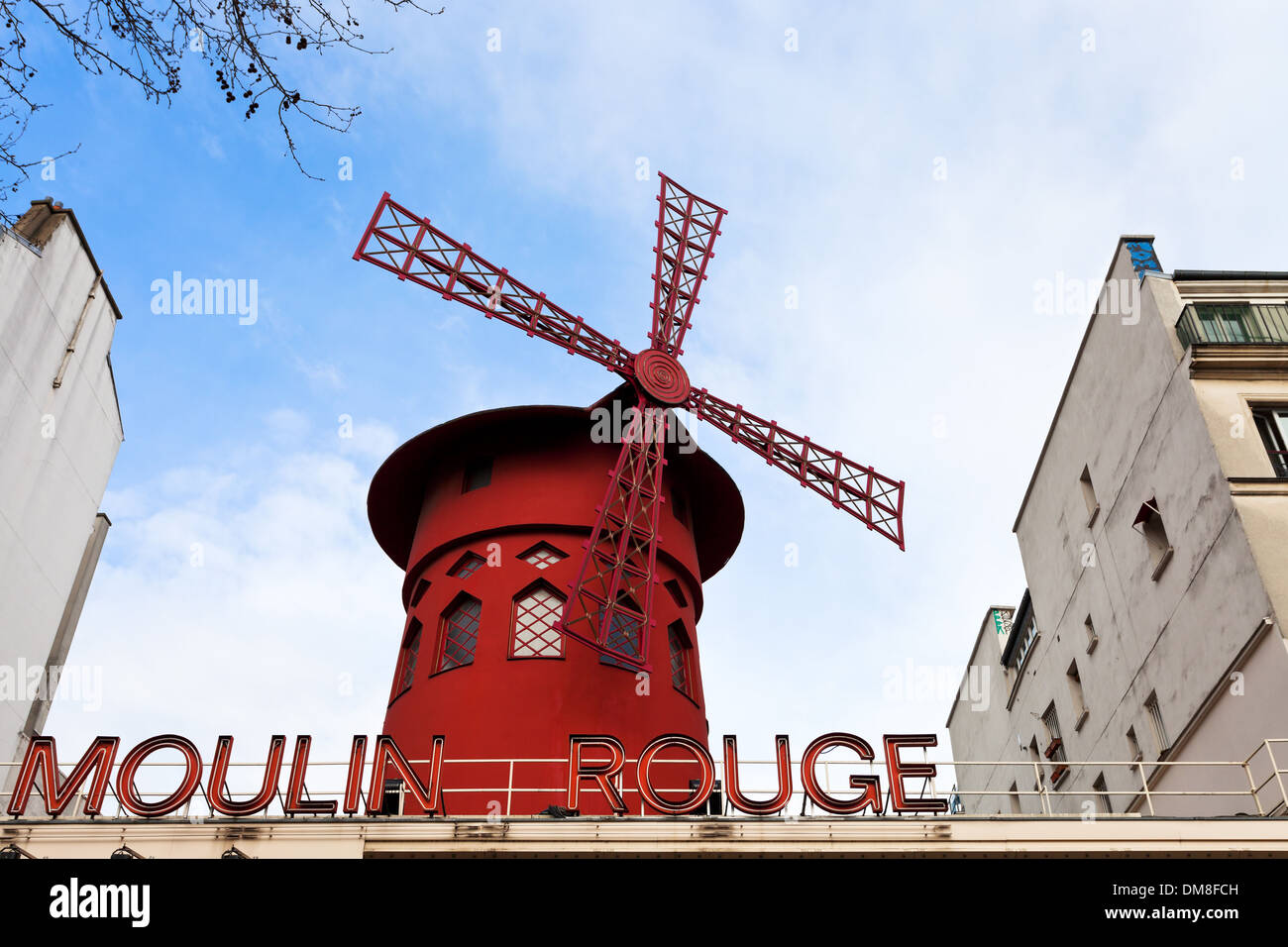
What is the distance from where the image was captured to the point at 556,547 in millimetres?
14203

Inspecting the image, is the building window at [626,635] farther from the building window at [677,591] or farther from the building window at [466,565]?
the building window at [466,565]

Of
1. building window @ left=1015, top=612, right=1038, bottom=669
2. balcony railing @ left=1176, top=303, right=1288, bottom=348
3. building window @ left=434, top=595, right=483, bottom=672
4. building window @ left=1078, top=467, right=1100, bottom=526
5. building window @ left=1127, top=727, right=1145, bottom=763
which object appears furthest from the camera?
building window @ left=1015, top=612, right=1038, bottom=669

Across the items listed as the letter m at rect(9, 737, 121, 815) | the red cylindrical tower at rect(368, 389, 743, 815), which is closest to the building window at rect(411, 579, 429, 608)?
the red cylindrical tower at rect(368, 389, 743, 815)

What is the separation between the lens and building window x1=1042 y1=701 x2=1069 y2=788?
1906 cm

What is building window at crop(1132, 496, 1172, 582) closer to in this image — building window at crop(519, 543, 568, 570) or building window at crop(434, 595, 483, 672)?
building window at crop(519, 543, 568, 570)

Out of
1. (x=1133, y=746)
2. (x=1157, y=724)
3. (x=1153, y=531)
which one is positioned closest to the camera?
(x=1157, y=724)

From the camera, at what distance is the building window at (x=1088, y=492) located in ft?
55.8

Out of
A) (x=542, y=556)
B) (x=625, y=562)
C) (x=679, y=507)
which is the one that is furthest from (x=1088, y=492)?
(x=542, y=556)

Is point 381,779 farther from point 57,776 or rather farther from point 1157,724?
point 1157,724

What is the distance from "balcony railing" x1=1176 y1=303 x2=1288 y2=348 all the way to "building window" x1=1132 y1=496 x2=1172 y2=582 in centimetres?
204

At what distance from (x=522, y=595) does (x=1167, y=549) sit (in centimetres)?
757

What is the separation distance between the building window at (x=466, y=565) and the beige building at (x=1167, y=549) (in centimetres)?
625
